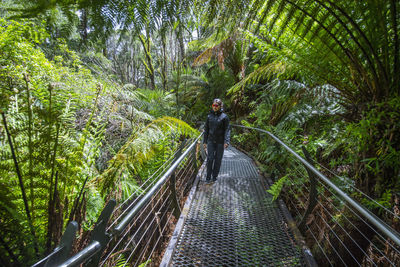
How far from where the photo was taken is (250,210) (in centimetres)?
251

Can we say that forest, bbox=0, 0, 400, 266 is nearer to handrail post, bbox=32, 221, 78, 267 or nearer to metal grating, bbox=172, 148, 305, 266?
metal grating, bbox=172, 148, 305, 266

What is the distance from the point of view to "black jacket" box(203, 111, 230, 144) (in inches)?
128

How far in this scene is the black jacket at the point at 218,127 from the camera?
3.24 metres

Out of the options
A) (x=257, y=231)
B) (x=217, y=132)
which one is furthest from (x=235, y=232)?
(x=217, y=132)

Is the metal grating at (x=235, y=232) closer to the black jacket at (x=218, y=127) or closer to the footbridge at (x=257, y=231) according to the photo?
the footbridge at (x=257, y=231)

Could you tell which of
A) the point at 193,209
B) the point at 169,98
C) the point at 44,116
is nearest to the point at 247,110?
the point at 169,98

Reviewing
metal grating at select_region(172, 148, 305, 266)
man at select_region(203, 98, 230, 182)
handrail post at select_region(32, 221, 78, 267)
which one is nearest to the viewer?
handrail post at select_region(32, 221, 78, 267)

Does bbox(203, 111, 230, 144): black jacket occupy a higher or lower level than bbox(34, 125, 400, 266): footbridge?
higher

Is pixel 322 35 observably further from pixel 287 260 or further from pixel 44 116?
pixel 44 116

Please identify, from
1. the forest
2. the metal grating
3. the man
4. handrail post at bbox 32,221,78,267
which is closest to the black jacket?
the man

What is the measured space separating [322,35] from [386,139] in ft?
→ 3.44

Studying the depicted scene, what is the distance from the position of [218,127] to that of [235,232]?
5.41 feet

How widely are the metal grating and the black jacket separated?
2.73 feet

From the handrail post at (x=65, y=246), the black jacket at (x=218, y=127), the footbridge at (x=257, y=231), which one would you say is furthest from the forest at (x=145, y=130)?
the black jacket at (x=218, y=127)
